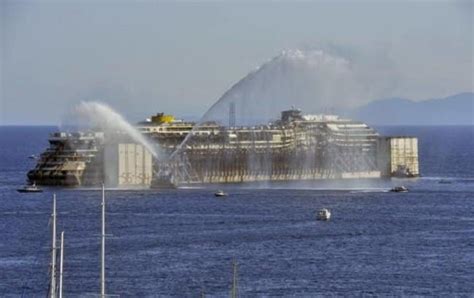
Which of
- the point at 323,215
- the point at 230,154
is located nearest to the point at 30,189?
the point at 230,154

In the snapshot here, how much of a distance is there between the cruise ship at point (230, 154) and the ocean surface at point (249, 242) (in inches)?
194

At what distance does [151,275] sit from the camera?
65.9m

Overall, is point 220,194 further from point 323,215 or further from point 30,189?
point 323,215

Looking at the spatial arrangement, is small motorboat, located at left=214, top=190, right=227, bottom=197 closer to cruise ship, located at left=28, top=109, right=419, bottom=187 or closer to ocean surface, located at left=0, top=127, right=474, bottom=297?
ocean surface, located at left=0, top=127, right=474, bottom=297

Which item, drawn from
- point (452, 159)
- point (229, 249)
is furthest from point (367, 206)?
point (452, 159)

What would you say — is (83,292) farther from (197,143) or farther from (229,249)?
(197,143)

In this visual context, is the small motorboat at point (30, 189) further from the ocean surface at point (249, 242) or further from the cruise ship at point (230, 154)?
the cruise ship at point (230, 154)

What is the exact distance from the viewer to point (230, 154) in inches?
5517

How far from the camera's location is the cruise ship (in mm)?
A: 126938

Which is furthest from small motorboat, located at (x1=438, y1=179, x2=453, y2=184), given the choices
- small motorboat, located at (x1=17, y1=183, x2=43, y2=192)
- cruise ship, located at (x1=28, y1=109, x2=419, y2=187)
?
small motorboat, located at (x1=17, y1=183, x2=43, y2=192)

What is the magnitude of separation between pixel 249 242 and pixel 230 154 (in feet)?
198

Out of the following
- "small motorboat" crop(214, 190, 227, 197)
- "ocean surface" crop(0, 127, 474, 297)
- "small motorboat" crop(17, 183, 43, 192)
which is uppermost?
"small motorboat" crop(17, 183, 43, 192)

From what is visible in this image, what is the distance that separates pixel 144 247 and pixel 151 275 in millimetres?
11231

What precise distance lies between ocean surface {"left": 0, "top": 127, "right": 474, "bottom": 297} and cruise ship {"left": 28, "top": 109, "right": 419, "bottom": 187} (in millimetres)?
4934
